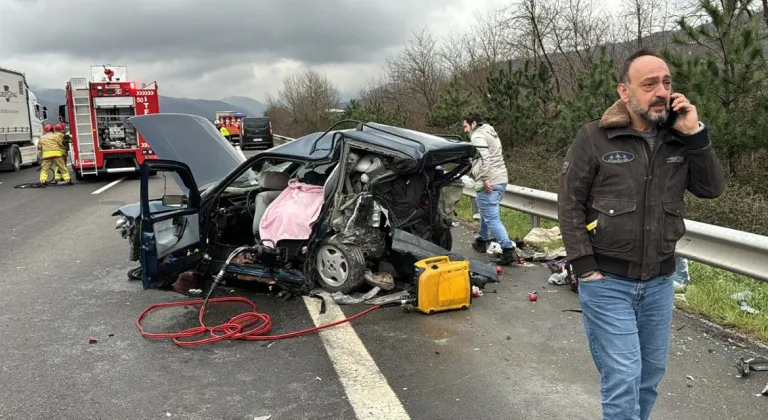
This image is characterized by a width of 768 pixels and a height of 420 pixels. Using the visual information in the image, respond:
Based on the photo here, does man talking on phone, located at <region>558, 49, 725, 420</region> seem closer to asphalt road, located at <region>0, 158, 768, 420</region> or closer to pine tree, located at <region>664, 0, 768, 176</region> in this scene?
asphalt road, located at <region>0, 158, 768, 420</region>

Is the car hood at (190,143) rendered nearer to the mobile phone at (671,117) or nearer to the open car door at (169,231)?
the open car door at (169,231)

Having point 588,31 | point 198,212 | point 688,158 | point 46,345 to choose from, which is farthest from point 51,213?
point 588,31

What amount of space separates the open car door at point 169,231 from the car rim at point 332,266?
1236 millimetres

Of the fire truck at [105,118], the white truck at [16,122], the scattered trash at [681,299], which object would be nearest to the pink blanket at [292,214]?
the scattered trash at [681,299]

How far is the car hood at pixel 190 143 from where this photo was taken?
6668 mm

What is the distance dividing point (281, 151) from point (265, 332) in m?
1.85

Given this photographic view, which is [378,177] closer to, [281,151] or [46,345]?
[281,151]

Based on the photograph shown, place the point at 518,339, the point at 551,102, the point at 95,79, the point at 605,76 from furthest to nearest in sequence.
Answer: the point at 95,79
the point at 551,102
the point at 605,76
the point at 518,339

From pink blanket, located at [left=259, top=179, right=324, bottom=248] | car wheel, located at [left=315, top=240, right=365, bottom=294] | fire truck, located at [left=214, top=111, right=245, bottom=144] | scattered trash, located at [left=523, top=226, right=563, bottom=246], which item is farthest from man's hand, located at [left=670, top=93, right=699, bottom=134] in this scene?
fire truck, located at [left=214, top=111, right=245, bottom=144]

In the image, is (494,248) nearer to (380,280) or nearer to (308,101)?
(380,280)

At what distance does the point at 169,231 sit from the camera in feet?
18.3

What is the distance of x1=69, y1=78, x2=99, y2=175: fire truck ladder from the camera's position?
58.3 ft

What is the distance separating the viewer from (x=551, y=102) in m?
16.0

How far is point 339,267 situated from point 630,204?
3452 millimetres
